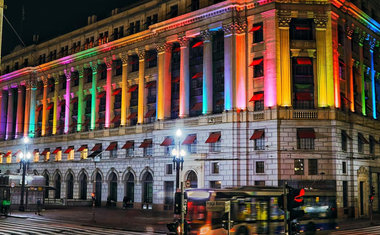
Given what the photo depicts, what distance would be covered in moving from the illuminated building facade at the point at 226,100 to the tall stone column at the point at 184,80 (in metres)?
0.14

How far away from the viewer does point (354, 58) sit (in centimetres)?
5975

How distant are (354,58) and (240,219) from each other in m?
36.0

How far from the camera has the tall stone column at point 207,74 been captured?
58.8 meters

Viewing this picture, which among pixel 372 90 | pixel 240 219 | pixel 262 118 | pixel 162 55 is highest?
pixel 162 55

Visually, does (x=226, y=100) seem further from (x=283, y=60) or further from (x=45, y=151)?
(x=45, y=151)

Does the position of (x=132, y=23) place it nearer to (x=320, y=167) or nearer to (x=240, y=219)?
(x=320, y=167)

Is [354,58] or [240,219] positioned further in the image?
[354,58]

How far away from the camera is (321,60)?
54094 millimetres

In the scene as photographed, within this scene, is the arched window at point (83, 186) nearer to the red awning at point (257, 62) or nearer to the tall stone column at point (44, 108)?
the tall stone column at point (44, 108)

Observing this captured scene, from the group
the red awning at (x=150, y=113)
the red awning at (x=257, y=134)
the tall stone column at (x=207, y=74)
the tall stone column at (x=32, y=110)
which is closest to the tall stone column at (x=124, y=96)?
the red awning at (x=150, y=113)

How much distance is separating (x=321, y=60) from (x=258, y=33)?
7597 mm

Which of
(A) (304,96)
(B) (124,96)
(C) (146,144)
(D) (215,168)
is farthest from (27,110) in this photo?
(A) (304,96)

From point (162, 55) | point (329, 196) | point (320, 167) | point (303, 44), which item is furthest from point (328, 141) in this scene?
point (162, 55)

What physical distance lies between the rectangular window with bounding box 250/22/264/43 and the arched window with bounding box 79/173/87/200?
35.7 metres
